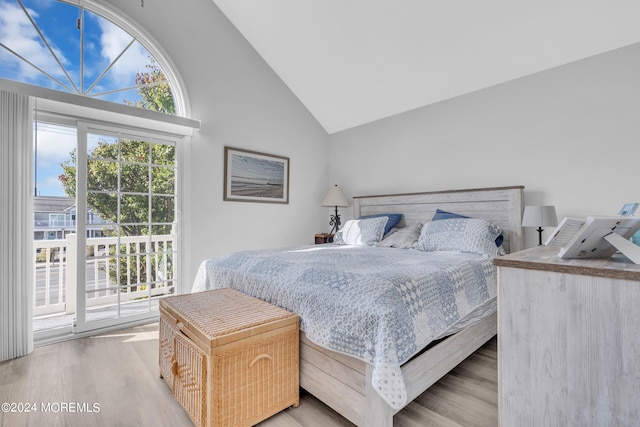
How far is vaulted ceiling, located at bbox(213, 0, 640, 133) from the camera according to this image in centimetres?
229

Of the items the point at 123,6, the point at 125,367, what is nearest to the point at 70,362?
the point at 125,367

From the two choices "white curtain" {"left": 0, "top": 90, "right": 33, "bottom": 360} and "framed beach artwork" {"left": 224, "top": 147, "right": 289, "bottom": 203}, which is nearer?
"white curtain" {"left": 0, "top": 90, "right": 33, "bottom": 360}

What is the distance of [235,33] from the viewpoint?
141 inches

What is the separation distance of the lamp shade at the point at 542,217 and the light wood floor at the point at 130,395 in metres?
1.04

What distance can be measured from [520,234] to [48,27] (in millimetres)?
4470

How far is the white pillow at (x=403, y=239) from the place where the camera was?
2951 millimetres

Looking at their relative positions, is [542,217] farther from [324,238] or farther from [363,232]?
[324,238]

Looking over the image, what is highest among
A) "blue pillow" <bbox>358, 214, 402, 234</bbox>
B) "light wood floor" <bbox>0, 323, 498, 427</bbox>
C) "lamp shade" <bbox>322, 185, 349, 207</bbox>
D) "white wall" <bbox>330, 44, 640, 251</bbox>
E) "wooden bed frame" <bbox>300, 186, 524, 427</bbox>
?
"white wall" <bbox>330, 44, 640, 251</bbox>

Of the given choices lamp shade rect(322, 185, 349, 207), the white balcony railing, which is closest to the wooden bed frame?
lamp shade rect(322, 185, 349, 207)

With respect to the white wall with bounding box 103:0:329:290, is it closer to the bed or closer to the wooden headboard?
the bed

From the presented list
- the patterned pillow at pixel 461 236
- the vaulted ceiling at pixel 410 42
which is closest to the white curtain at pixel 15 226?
the vaulted ceiling at pixel 410 42

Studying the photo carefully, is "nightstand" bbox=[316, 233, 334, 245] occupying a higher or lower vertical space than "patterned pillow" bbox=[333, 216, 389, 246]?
lower

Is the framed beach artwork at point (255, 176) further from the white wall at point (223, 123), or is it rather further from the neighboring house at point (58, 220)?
the neighboring house at point (58, 220)

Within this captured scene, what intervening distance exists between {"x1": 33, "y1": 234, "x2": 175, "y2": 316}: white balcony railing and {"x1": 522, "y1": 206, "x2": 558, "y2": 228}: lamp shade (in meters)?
3.36
